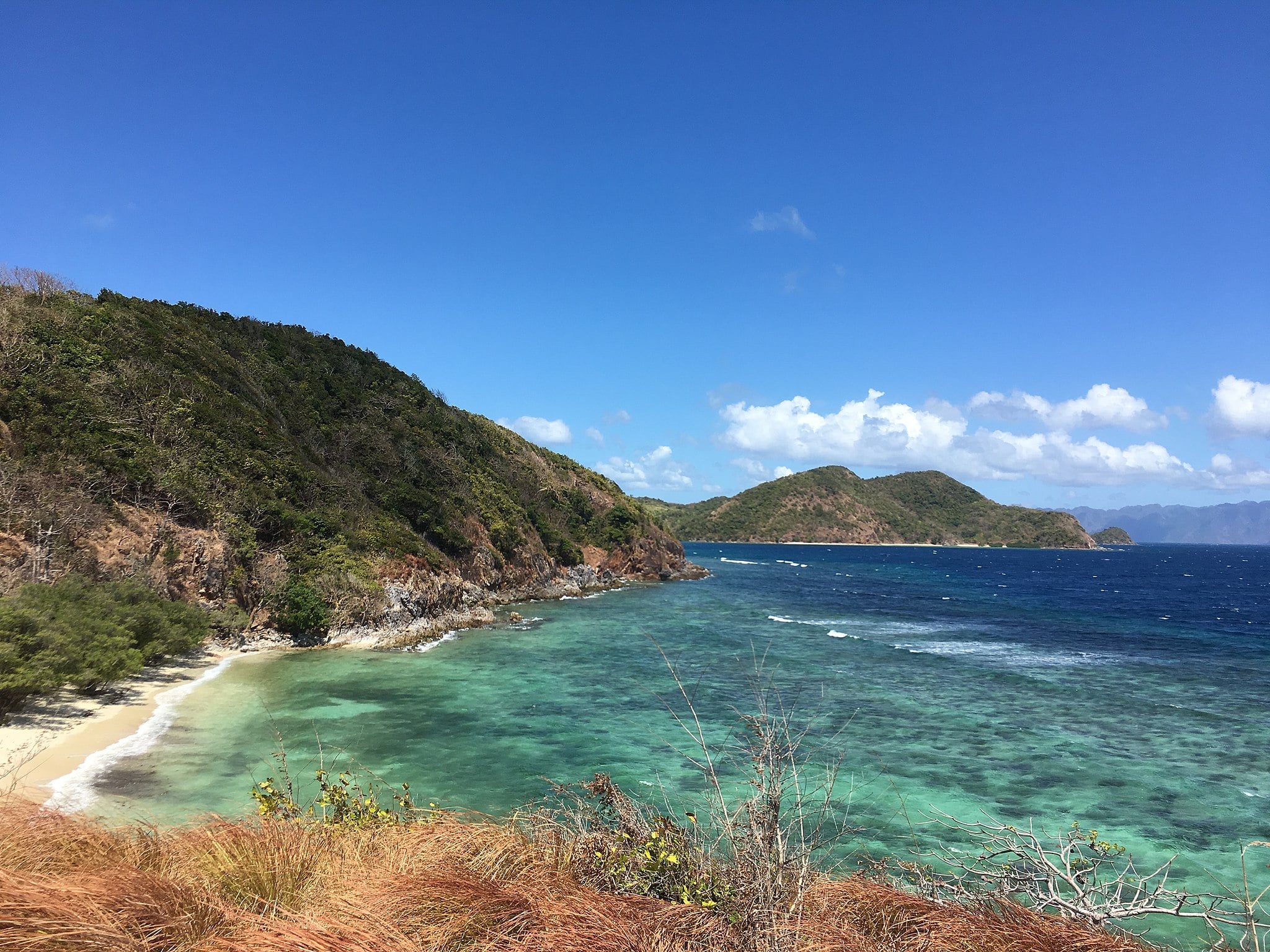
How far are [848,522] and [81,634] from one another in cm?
17746

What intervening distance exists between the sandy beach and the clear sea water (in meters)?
0.88

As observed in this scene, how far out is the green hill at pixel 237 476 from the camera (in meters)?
20.5

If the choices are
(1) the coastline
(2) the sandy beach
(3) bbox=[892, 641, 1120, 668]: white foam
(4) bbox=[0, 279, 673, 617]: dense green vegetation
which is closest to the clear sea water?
(3) bbox=[892, 641, 1120, 668]: white foam

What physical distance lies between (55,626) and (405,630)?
1559 centimetres

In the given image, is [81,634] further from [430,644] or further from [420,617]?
[420,617]

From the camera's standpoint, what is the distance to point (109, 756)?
1287 centimetres

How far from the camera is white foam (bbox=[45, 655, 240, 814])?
35.3 ft

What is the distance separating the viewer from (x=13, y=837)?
15.2 feet

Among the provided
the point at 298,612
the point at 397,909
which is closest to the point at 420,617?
the point at 298,612

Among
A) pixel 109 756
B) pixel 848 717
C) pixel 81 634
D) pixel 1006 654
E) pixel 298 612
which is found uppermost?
pixel 81 634

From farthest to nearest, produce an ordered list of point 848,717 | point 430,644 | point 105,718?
point 430,644, point 848,717, point 105,718

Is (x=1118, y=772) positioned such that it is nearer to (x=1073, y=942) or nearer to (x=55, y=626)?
(x=1073, y=942)

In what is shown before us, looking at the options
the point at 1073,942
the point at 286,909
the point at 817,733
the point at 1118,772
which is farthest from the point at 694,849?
the point at 1118,772

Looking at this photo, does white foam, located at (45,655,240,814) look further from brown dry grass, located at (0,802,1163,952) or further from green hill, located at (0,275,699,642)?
brown dry grass, located at (0,802,1163,952)
